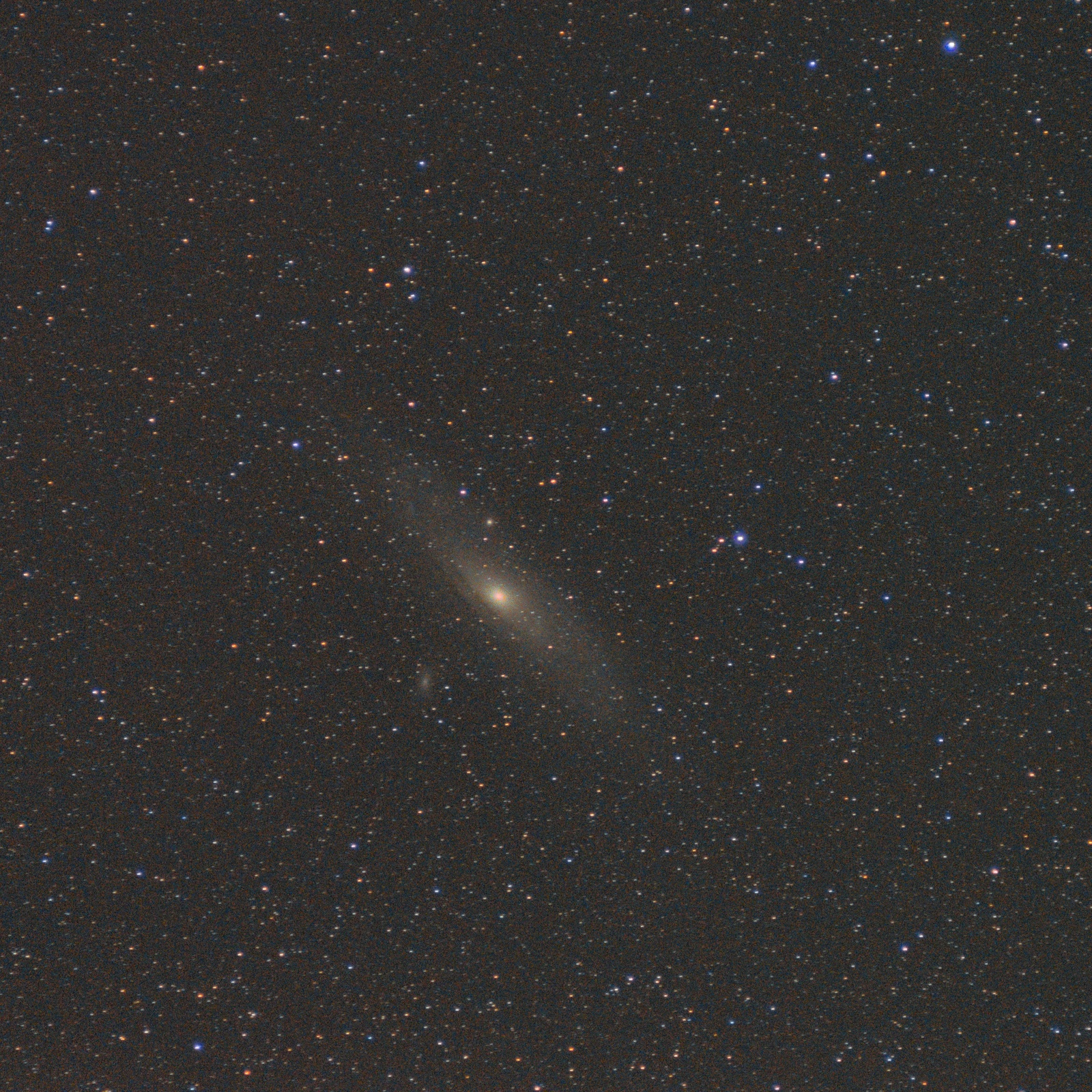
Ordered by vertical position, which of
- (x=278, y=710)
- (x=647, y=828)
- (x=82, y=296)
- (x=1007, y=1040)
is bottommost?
(x=1007, y=1040)

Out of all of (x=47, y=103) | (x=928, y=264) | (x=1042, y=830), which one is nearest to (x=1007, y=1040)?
(x=1042, y=830)

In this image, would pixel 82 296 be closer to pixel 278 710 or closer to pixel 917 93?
pixel 278 710

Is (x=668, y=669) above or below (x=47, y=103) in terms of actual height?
below

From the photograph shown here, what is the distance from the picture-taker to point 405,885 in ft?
1.32

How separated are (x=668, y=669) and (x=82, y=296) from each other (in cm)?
30

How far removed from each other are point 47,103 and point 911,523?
15.9 inches

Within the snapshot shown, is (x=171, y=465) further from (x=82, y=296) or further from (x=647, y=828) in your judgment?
(x=647, y=828)

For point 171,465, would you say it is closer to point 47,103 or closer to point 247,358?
point 247,358

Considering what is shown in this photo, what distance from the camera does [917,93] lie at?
37 cm

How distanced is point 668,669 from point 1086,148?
0.90ft

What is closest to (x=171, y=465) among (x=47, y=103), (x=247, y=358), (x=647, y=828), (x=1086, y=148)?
(x=247, y=358)

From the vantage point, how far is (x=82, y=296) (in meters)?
0.39

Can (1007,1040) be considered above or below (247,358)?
below

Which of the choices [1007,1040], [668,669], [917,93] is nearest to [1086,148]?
A: [917,93]
